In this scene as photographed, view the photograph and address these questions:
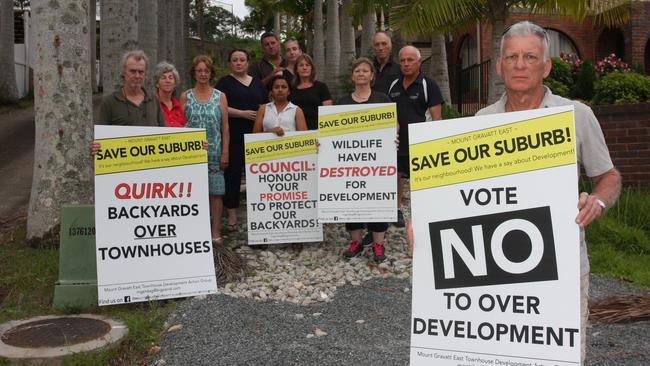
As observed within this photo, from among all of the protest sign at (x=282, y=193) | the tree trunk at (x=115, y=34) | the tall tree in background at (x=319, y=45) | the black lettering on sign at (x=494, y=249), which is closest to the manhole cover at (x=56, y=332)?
the protest sign at (x=282, y=193)

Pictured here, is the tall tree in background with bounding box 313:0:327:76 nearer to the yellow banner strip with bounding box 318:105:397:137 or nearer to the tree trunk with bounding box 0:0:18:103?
the tree trunk with bounding box 0:0:18:103

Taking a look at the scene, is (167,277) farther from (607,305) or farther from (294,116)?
(607,305)

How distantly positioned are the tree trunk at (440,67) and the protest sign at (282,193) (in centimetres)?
954

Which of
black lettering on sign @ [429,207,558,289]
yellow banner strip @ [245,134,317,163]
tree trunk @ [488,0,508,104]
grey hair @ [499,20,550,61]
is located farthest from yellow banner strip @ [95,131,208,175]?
tree trunk @ [488,0,508,104]

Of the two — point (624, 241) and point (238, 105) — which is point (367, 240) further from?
point (624, 241)

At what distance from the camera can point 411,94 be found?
726 cm

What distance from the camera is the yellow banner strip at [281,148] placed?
7.59 m

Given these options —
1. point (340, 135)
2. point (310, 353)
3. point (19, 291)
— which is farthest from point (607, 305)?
point (19, 291)

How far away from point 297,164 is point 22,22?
3105 centimetres

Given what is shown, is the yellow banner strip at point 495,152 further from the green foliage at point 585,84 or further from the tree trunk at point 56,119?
the green foliage at point 585,84

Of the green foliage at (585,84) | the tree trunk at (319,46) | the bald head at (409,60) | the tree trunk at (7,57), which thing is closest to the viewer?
the bald head at (409,60)

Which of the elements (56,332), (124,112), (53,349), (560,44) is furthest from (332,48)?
(53,349)

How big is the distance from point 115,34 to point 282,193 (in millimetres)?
3788

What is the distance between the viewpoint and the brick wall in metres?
10.5
